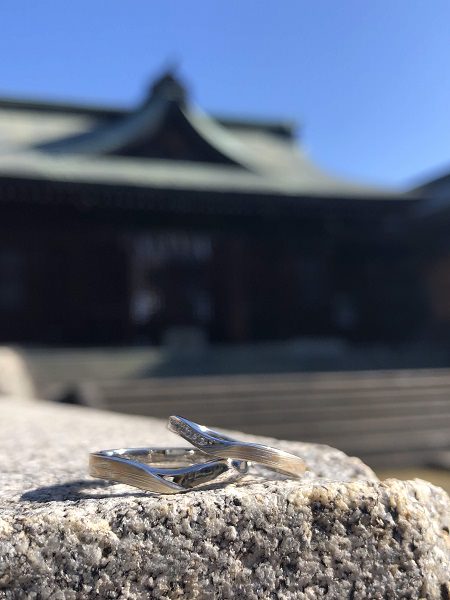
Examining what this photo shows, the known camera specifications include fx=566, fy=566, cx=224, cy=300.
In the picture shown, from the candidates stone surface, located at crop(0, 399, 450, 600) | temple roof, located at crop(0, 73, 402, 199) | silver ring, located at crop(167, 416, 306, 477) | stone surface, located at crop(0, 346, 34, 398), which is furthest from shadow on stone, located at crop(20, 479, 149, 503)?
temple roof, located at crop(0, 73, 402, 199)

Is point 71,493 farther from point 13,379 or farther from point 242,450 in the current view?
point 13,379

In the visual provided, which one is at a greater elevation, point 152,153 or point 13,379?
point 152,153

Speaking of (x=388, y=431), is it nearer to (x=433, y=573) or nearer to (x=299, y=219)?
(x=433, y=573)

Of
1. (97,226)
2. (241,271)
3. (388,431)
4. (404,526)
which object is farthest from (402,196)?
(404,526)

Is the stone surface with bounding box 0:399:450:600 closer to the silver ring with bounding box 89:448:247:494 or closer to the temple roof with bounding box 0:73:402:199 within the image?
the silver ring with bounding box 89:448:247:494

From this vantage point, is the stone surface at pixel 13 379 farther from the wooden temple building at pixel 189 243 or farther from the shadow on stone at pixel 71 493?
the shadow on stone at pixel 71 493

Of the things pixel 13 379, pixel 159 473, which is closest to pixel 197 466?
pixel 159 473
